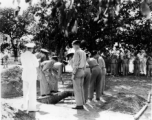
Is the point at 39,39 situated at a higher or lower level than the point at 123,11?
lower

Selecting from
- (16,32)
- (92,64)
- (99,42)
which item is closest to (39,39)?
(99,42)

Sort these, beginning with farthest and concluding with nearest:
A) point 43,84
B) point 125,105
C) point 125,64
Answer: point 125,64, point 43,84, point 125,105

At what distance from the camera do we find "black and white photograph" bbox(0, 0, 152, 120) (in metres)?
3.74

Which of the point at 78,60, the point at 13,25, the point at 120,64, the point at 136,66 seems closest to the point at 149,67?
the point at 136,66

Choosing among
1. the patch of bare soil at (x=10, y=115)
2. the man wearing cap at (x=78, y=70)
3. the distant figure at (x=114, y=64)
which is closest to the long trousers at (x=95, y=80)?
the man wearing cap at (x=78, y=70)

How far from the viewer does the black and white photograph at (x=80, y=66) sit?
147 inches

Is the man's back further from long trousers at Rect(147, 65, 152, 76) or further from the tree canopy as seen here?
long trousers at Rect(147, 65, 152, 76)

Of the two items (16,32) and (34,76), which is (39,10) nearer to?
(34,76)

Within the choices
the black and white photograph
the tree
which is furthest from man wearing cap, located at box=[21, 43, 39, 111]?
the tree

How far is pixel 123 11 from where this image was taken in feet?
68.9

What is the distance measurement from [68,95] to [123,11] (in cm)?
1160

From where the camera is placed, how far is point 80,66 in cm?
817

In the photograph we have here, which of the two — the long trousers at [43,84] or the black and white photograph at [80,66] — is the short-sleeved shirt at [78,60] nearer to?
the black and white photograph at [80,66]

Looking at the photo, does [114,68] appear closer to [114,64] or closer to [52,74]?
[114,64]
